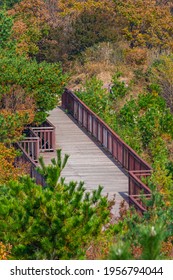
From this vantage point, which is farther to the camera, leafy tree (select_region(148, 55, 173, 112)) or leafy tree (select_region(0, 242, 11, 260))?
leafy tree (select_region(148, 55, 173, 112))

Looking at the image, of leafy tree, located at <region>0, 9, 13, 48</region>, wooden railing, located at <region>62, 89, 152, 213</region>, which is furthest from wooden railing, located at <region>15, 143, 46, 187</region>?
leafy tree, located at <region>0, 9, 13, 48</region>

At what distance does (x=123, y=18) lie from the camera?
5050 centimetres

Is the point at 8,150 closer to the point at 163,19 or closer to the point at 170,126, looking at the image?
the point at 170,126

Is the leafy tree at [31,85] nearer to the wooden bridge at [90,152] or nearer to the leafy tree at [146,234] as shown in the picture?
the wooden bridge at [90,152]

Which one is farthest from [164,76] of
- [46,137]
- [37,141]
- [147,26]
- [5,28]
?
[37,141]

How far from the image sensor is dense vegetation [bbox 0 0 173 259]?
14180 millimetres

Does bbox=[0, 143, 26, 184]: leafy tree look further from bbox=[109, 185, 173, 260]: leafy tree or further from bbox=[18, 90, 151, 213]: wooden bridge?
bbox=[109, 185, 173, 260]: leafy tree

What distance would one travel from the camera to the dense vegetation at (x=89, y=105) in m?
14.2

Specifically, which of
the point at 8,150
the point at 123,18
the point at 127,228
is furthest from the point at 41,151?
the point at 123,18

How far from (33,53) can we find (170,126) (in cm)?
1232

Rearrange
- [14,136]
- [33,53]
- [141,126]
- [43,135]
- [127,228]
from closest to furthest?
[127,228] < [14,136] < [43,135] < [141,126] < [33,53]

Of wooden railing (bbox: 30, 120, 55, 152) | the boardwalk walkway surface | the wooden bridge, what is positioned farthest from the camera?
wooden railing (bbox: 30, 120, 55, 152)

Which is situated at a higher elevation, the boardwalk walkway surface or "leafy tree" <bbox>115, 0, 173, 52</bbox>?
"leafy tree" <bbox>115, 0, 173, 52</bbox>

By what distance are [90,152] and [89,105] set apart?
237 inches
